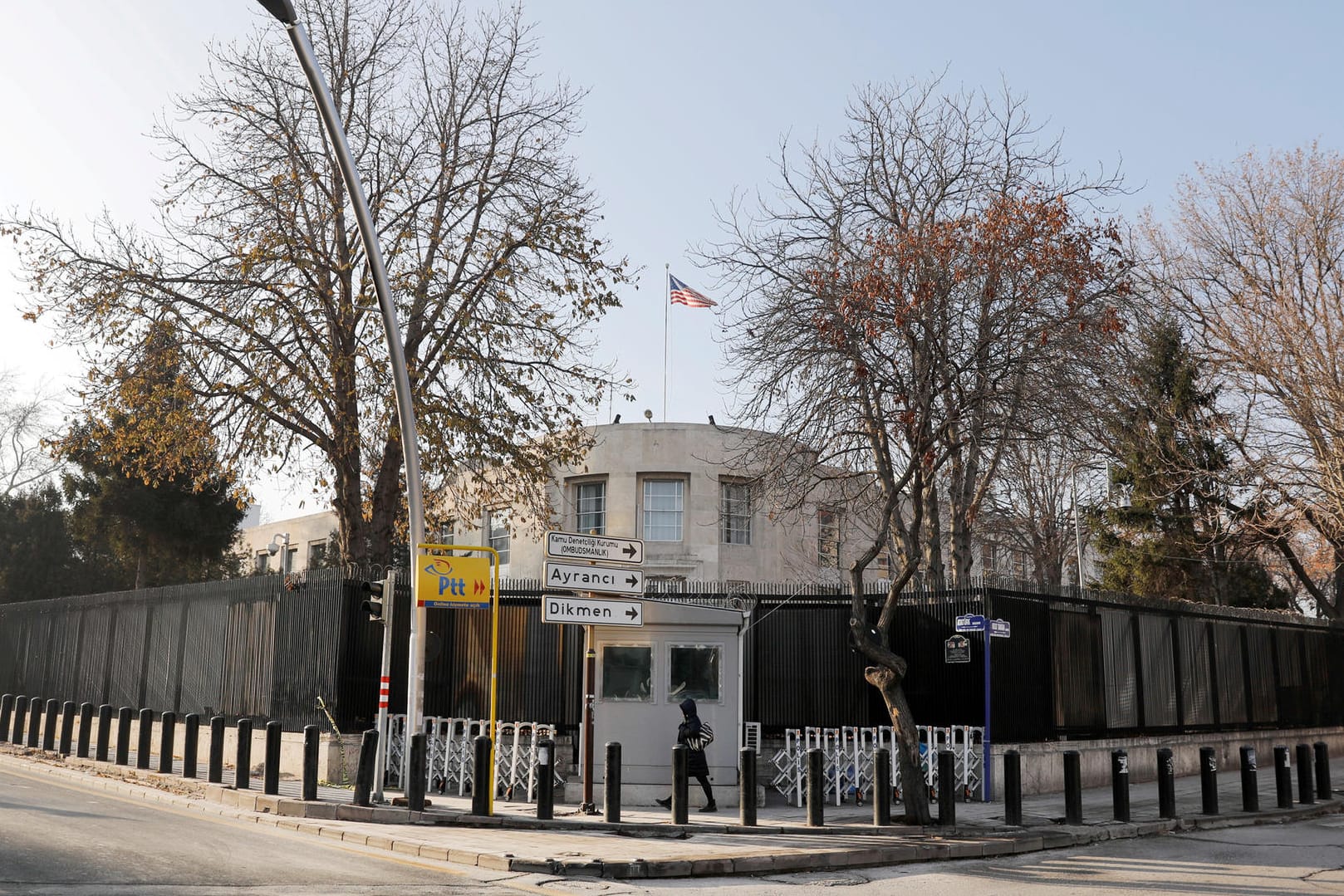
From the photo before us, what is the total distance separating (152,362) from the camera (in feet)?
66.5

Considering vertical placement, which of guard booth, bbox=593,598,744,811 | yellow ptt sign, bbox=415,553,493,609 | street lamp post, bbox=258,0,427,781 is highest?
street lamp post, bbox=258,0,427,781

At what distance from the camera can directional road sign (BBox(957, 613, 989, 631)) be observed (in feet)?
57.0

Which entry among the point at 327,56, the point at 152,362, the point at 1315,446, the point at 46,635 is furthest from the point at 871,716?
the point at 46,635

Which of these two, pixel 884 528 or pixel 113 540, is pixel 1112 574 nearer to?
pixel 884 528

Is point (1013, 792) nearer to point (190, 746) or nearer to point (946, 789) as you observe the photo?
point (946, 789)

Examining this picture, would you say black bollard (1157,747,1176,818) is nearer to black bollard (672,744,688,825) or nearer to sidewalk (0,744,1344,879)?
sidewalk (0,744,1344,879)

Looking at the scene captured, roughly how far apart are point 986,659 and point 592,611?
22.2 feet

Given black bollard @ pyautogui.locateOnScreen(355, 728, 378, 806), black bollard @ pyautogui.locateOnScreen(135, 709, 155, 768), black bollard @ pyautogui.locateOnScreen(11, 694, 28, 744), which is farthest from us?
black bollard @ pyautogui.locateOnScreen(11, 694, 28, 744)

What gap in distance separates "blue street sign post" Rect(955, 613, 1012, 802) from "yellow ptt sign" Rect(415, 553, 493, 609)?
755 cm

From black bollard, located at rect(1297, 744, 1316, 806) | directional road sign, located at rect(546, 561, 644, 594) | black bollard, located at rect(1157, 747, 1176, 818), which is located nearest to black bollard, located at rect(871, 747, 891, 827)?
directional road sign, located at rect(546, 561, 644, 594)

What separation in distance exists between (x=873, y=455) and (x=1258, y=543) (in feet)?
52.4

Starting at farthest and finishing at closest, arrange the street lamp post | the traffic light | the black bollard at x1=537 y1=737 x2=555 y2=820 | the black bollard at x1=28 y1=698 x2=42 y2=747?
1. the black bollard at x1=28 y1=698 x2=42 y2=747
2. the traffic light
3. the black bollard at x1=537 y1=737 x2=555 y2=820
4. the street lamp post

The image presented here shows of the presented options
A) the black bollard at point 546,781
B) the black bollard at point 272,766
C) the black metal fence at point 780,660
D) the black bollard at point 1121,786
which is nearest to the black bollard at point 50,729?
the black metal fence at point 780,660

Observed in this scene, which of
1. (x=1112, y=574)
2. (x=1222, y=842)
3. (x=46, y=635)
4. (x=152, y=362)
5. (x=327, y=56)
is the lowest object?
(x=1222, y=842)
